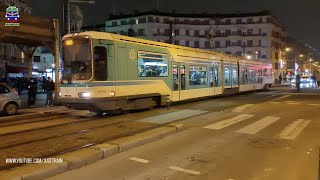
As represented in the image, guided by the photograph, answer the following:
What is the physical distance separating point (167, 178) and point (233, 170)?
146 centimetres

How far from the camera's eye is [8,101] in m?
18.4

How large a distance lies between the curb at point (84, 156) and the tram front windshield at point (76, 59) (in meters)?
4.76

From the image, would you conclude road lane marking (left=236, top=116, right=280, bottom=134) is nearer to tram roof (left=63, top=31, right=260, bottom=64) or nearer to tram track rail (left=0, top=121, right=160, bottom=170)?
tram track rail (left=0, top=121, right=160, bottom=170)

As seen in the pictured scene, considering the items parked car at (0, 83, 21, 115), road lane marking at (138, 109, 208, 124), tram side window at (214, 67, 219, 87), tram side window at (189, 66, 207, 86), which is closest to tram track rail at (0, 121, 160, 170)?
road lane marking at (138, 109, 208, 124)

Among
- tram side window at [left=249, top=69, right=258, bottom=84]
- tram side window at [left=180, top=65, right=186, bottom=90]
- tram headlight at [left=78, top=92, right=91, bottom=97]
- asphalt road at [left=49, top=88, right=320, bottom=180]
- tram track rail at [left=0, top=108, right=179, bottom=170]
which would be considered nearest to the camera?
asphalt road at [left=49, top=88, right=320, bottom=180]

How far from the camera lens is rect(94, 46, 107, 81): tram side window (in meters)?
16.0

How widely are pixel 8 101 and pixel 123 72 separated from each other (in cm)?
554

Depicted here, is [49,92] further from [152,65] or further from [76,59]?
[76,59]

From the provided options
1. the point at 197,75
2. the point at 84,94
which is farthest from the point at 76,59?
the point at 197,75

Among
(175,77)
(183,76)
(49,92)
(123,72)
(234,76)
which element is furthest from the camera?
(234,76)

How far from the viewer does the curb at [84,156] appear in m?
7.28

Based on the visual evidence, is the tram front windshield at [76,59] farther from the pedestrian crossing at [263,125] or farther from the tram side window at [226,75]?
the tram side window at [226,75]

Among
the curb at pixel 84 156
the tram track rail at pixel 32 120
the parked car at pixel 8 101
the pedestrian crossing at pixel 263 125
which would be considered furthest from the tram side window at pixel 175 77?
the curb at pixel 84 156

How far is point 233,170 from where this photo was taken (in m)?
8.19
